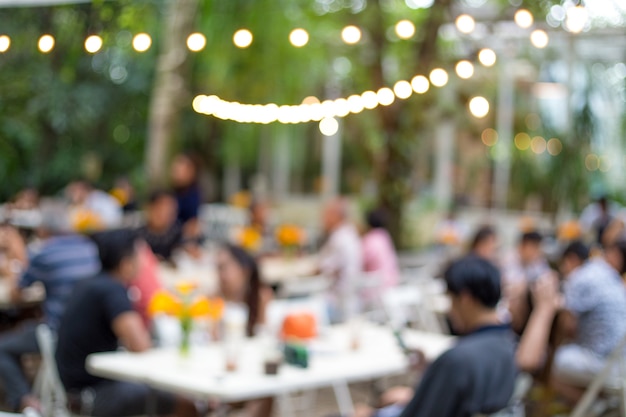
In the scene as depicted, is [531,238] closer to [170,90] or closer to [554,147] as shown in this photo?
[170,90]

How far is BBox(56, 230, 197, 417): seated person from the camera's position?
16.6ft

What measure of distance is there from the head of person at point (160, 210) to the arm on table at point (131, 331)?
9.77 ft

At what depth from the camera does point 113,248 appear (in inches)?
203

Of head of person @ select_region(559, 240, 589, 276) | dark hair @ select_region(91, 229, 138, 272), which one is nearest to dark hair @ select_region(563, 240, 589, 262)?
head of person @ select_region(559, 240, 589, 276)

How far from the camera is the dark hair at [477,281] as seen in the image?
3.99m

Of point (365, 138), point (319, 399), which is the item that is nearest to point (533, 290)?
point (319, 399)

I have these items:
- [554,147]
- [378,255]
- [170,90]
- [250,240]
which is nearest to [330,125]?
[554,147]

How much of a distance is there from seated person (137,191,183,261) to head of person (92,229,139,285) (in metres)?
2.81

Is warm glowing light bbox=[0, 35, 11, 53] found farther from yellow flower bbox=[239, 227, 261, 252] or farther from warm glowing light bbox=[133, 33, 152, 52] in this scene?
yellow flower bbox=[239, 227, 261, 252]

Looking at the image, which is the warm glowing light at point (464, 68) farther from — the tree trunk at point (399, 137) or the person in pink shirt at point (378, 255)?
the tree trunk at point (399, 137)

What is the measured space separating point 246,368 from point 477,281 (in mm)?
1362

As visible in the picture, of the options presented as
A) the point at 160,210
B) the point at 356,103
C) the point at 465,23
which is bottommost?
the point at 160,210

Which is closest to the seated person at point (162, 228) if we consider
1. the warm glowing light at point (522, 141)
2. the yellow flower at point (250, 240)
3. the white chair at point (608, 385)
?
the yellow flower at point (250, 240)

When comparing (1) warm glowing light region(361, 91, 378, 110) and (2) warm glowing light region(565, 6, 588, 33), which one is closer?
(2) warm glowing light region(565, 6, 588, 33)
